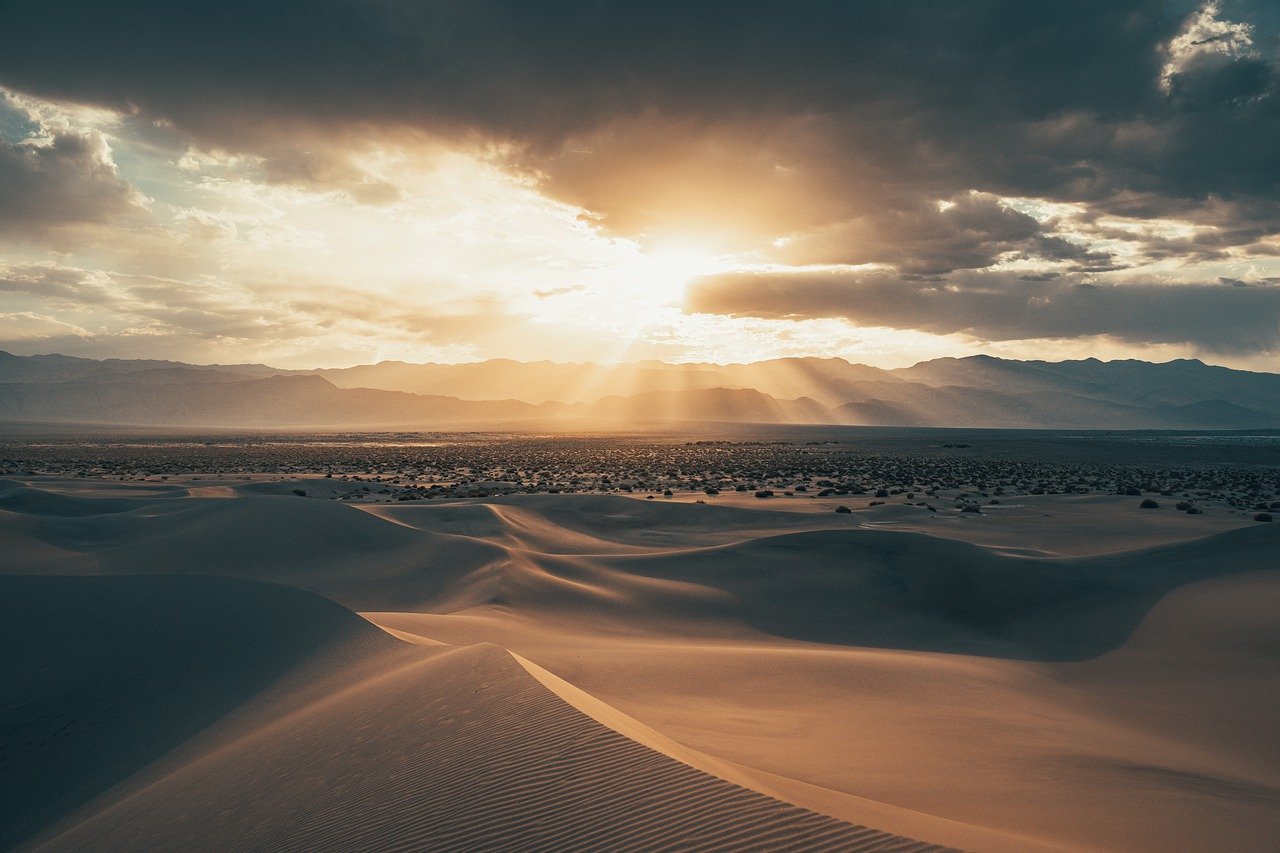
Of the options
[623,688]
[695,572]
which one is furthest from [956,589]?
[623,688]

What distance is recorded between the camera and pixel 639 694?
719 centimetres

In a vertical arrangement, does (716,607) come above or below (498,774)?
below

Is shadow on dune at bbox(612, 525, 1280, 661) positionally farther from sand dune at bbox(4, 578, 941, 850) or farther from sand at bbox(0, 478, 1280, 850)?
sand dune at bbox(4, 578, 941, 850)

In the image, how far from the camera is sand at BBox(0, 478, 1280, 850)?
3.92m

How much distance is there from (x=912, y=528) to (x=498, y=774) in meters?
19.2

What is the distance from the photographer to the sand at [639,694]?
12.9ft

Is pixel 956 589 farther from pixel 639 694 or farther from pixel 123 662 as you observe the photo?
pixel 123 662

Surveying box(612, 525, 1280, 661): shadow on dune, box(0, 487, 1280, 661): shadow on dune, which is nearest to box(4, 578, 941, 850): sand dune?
box(0, 487, 1280, 661): shadow on dune

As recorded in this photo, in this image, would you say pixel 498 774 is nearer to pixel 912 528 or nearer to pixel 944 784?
pixel 944 784

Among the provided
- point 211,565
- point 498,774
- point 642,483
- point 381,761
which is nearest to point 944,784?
point 498,774

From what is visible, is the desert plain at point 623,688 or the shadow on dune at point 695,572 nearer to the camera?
the desert plain at point 623,688

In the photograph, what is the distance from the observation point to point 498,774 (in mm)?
4016

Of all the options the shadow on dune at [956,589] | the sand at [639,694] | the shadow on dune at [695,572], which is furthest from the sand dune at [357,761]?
the shadow on dune at [956,589]

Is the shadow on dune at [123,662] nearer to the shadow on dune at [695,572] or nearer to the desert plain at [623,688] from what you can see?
the desert plain at [623,688]
